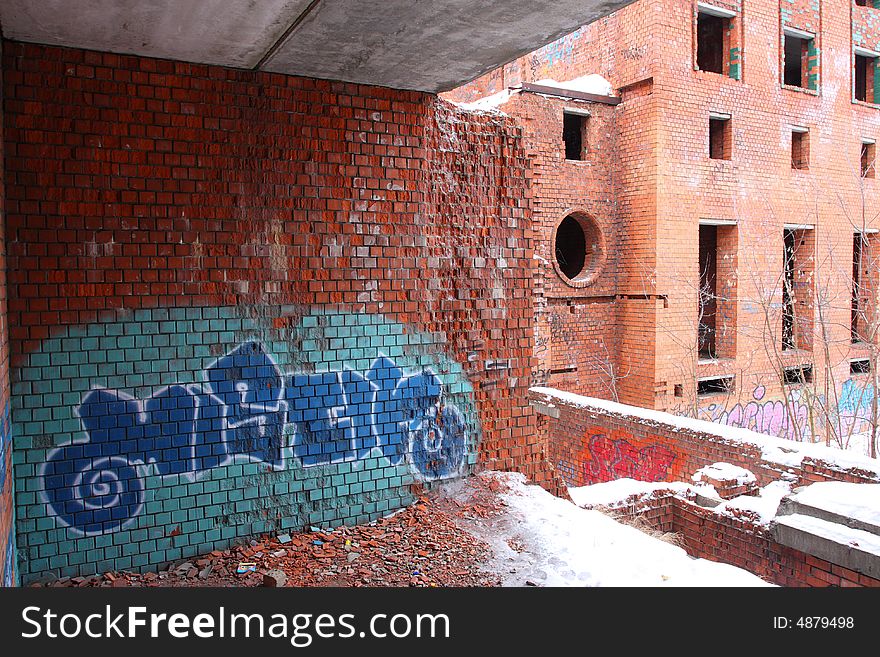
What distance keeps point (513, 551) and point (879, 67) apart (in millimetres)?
18655

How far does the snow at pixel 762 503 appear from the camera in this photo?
720 centimetres

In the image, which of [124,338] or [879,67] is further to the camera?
[879,67]

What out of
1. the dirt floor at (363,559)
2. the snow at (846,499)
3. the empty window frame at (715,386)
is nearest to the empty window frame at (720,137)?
the empty window frame at (715,386)

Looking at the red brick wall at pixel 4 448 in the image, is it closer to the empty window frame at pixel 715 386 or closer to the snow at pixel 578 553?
the snow at pixel 578 553

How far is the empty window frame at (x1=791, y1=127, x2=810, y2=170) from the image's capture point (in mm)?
15289

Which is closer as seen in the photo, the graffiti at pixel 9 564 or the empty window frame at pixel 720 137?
the graffiti at pixel 9 564

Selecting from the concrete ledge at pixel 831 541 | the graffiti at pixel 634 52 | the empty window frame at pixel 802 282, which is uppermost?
the graffiti at pixel 634 52

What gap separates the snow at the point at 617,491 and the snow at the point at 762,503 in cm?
56

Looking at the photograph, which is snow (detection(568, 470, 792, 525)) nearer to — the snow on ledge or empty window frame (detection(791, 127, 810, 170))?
the snow on ledge

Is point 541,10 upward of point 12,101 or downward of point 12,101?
upward

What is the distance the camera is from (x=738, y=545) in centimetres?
740

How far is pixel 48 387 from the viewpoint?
389cm
